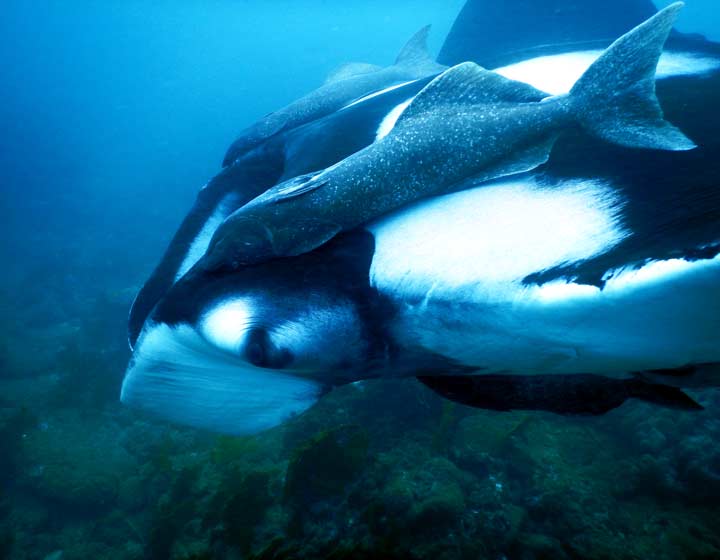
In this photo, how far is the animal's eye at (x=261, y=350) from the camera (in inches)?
54.8

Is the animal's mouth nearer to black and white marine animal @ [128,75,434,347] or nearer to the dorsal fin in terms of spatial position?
black and white marine animal @ [128,75,434,347]

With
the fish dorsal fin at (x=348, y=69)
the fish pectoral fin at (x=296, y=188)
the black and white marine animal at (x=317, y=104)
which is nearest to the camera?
the fish pectoral fin at (x=296, y=188)

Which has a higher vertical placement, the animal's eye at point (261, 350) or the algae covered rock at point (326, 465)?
the animal's eye at point (261, 350)

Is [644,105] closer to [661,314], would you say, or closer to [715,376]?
[661,314]

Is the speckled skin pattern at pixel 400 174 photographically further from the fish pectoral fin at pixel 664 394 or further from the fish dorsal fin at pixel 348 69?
the fish dorsal fin at pixel 348 69

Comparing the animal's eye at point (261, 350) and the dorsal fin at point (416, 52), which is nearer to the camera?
the animal's eye at point (261, 350)

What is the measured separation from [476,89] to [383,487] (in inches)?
163

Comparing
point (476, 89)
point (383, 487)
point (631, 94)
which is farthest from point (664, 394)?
point (383, 487)

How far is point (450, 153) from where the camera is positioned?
63.1 inches

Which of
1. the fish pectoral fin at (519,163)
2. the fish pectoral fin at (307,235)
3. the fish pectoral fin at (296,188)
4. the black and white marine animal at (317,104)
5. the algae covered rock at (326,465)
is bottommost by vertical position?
the algae covered rock at (326,465)

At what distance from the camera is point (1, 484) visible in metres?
8.01

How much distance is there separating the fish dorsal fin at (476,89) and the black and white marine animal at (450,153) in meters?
0.04

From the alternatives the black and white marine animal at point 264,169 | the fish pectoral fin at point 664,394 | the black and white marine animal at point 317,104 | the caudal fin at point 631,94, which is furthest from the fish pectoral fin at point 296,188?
the fish pectoral fin at point 664,394

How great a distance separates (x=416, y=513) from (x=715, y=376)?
3194 mm
